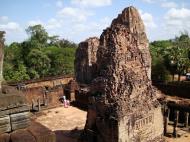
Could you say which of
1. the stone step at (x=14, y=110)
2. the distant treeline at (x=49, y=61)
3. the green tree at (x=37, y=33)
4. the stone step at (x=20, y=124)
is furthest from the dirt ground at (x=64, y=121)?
the green tree at (x=37, y=33)

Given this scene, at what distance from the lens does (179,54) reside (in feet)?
97.0

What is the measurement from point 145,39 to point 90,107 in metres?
18.1

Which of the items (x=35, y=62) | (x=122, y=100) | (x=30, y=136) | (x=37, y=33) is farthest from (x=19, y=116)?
(x=37, y=33)

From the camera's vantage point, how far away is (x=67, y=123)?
18734 mm

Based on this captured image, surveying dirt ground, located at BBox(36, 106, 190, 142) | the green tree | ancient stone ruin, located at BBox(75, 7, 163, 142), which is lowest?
dirt ground, located at BBox(36, 106, 190, 142)

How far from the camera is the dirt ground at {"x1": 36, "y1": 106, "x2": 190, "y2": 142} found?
16044 mm

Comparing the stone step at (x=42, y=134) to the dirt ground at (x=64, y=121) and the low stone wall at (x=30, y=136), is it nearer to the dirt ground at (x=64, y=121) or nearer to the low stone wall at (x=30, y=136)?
the low stone wall at (x=30, y=136)

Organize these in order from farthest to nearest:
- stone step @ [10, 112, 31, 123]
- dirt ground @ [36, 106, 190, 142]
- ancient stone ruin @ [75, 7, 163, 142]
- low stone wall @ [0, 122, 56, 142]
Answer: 1. dirt ground @ [36, 106, 190, 142]
2. ancient stone ruin @ [75, 7, 163, 142]
3. stone step @ [10, 112, 31, 123]
4. low stone wall @ [0, 122, 56, 142]

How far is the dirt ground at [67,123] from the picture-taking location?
16.0m

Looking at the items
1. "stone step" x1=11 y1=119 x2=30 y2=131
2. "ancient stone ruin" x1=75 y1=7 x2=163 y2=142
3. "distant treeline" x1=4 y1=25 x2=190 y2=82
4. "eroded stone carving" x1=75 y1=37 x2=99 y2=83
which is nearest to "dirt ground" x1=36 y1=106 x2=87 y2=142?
"ancient stone ruin" x1=75 y1=7 x2=163 y2=142

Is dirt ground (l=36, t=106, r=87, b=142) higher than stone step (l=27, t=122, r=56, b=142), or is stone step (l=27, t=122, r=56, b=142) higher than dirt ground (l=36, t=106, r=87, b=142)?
stone step (l=27, t=122, r=56, b=142)

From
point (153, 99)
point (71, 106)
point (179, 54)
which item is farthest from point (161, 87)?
point (153, 99)

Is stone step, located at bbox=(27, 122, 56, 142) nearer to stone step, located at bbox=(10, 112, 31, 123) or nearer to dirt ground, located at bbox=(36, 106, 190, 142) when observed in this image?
stone step, located at bbox=(10, 112, 31, 123)

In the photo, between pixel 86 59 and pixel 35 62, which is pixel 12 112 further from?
pixel 35 62
